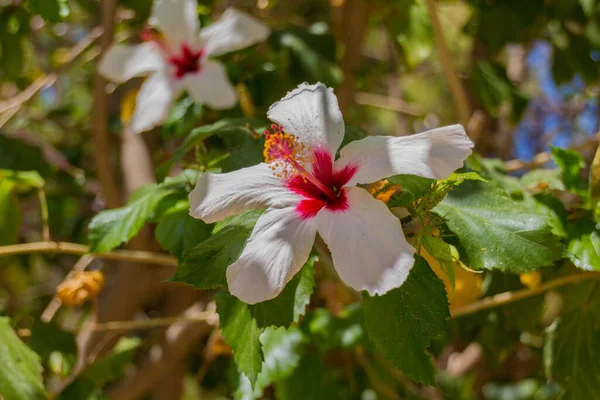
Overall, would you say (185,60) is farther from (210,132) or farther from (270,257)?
(270,257)

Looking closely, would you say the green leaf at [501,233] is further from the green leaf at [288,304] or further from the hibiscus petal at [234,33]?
the hibiscus petal at [234,33]

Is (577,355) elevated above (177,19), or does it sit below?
below

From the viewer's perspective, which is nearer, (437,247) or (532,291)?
(437,247)

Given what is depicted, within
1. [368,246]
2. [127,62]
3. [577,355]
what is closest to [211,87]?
[127,62]

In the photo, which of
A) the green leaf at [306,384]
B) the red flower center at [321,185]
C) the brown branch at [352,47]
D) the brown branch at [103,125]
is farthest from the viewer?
the brown branch at [352,47]

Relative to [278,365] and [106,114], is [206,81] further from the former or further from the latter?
[278,365]

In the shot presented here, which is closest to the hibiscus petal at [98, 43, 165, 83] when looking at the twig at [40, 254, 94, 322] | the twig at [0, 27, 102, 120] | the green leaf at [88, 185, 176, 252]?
the twig at [0, 27, 102, 120]

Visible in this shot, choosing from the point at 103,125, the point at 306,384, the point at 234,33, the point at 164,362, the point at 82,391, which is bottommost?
the point at 164,362

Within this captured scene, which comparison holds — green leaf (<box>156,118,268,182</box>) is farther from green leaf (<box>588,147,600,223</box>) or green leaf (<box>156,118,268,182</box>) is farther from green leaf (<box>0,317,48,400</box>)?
green leaf (<box>588,147,600,223</box>)

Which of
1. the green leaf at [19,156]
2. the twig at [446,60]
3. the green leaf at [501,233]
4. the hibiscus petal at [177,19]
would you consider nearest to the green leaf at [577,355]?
the green leaf at [501,233]
